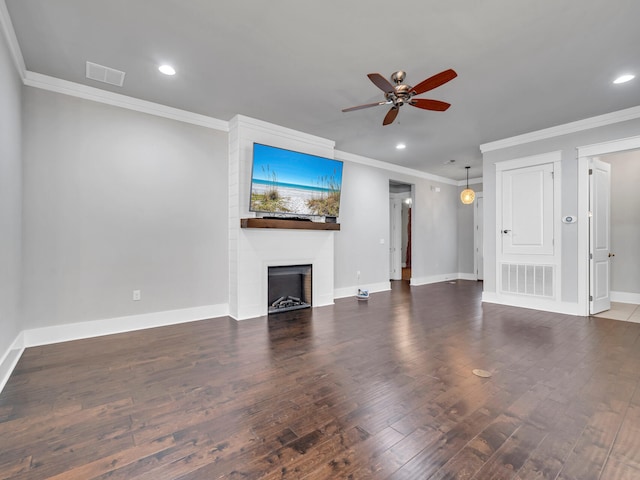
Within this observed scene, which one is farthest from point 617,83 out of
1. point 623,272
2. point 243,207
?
point 243,207

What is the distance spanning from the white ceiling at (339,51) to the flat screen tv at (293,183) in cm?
65

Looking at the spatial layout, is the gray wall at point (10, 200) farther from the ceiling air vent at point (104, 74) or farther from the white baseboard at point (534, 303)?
the white baseboard at point (534, 303)

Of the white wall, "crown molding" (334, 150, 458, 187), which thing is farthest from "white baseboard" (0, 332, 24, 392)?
"crown molding" (334, 150, 458, 187)

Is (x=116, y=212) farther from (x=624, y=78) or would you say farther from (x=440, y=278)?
(x=440, y=278)

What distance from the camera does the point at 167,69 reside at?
3145mm

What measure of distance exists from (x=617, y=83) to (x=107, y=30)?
521 cm

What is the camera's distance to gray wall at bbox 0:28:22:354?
2.45 metres

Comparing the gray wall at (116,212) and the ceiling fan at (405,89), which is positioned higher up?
the ceiling fan at (405,89)

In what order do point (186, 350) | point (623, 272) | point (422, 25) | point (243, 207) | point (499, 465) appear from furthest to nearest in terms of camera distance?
1. point (623, 272)
2. point (243, 207)
3. point (186, 350)
4. point (422, 25)
5. point (499, 465)

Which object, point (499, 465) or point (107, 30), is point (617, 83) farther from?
point (107, 30)

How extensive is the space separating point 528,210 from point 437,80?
3.60 meters

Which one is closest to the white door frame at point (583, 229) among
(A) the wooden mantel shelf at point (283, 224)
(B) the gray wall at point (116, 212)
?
(A) the wooden mantel shelf at point (283, 224)

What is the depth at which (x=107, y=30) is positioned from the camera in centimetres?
257

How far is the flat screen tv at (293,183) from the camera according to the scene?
4.39 m
